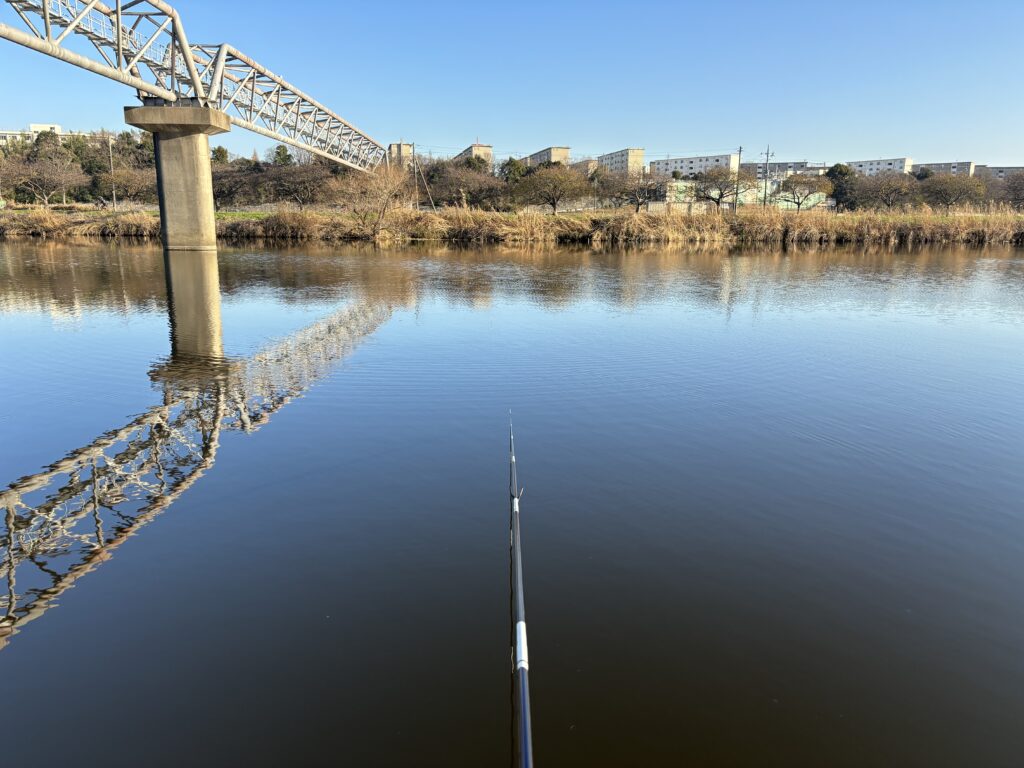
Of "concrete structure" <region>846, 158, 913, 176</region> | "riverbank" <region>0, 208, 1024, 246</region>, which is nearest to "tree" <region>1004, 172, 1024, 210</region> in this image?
"riverbank" <region>0, 208, 1024, 246</region>

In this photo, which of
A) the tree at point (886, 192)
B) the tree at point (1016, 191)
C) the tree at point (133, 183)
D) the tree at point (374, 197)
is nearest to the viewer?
the tree at point (374, 197)

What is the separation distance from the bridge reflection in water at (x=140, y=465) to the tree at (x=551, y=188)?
40.3 meters

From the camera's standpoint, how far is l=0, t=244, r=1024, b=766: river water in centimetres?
297

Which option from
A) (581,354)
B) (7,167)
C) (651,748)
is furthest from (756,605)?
(7,167)

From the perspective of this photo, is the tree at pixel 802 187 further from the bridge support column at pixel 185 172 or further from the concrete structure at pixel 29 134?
the concrete structure at pixel 29 134

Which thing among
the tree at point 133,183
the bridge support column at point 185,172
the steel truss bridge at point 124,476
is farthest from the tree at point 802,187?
the steel truss bridge at point 124,476

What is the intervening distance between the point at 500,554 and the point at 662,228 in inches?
1330

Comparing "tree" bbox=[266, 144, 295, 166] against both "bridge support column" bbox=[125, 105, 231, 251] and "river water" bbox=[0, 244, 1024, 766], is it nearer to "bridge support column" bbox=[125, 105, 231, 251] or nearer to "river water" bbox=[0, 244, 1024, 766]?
"bridge support column" bbox=[125, 105, 231, 251]

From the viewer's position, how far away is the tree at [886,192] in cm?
5697

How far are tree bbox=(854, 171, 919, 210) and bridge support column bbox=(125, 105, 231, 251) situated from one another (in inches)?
2094

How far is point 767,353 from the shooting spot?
10.2m

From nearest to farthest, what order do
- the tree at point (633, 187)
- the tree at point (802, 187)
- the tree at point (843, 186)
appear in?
the tree at point (633, 187), the tree at point (802, 187), the tree at point (843, 186)

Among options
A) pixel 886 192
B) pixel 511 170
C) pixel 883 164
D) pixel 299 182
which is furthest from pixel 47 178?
pixel 883 164

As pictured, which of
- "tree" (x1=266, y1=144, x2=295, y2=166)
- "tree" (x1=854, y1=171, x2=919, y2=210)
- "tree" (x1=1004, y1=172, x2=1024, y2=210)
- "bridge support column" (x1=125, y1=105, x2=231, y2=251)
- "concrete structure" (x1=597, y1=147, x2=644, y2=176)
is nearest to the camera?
"bridge support column" (x1=125, y1=105, x2=231, y2=251)
